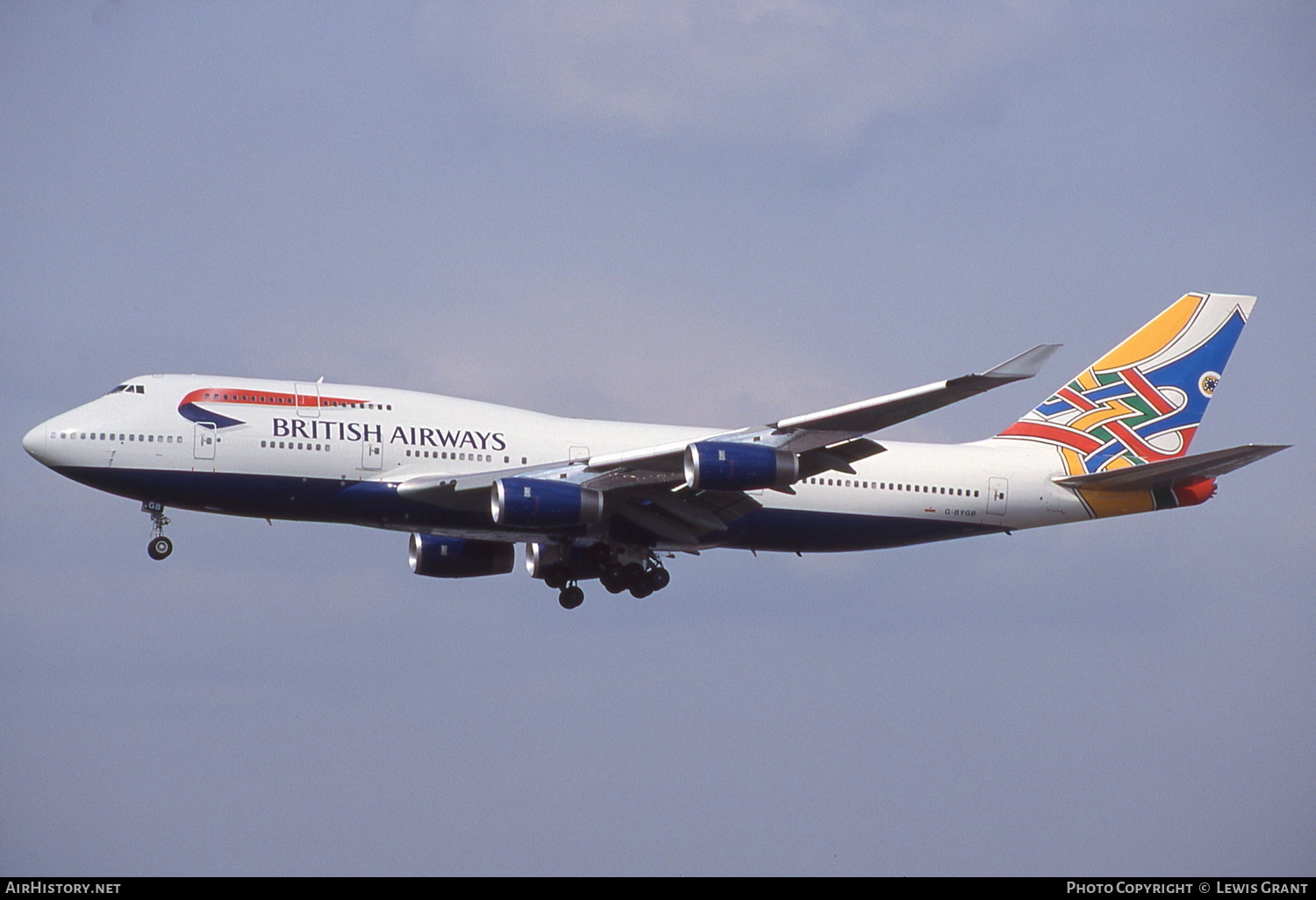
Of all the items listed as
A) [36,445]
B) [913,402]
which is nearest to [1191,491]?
[913,402]

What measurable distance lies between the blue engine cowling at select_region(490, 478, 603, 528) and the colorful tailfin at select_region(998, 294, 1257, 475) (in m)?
14.8

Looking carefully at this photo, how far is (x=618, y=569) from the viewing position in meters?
46.1

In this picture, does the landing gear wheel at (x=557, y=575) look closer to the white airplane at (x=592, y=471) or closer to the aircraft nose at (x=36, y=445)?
the white airplane at (x=592, y=471)

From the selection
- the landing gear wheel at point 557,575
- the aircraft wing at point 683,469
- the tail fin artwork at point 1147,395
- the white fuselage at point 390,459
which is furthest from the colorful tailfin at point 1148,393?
the landing gear wheel at point 557,575

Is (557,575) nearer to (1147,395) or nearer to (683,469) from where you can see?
(683,469)

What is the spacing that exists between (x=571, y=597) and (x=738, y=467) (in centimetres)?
956

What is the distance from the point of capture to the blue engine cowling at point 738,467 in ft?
131

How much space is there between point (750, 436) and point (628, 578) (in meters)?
7.54

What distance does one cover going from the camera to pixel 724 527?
44.9 meters

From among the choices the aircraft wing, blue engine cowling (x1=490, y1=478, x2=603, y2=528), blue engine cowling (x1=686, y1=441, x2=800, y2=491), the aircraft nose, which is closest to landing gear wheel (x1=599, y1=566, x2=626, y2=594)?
the aircraft wing

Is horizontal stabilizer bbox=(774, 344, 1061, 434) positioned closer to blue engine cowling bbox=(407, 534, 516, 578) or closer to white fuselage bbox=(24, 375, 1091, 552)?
white fuselage bbox=(24, 375, 1091, 552)
